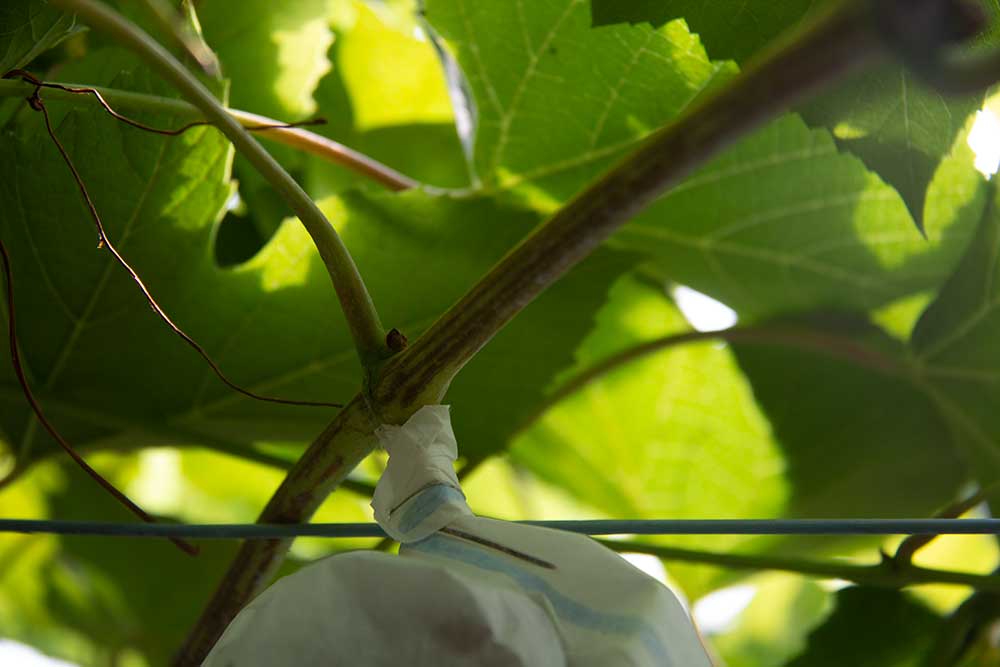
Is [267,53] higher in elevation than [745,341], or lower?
higher

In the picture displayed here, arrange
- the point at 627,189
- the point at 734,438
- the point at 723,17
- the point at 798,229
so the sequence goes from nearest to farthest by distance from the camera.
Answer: the point at 627,189, the point at 723,17, the point at 798,229, the point at 734,438

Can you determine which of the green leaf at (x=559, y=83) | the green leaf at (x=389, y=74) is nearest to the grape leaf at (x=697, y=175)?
the green leaf at (x=559, y=83)

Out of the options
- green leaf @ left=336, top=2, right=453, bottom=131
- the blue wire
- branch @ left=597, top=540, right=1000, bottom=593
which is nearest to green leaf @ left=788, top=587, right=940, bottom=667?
branch @ left=597, top=540, right=1000, bottom=593

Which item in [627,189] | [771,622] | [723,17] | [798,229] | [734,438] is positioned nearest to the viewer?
[627,189]

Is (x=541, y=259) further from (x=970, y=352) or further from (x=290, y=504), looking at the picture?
(x=970, y=352)

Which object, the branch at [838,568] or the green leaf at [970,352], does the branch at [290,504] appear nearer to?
the branch at [838,568]

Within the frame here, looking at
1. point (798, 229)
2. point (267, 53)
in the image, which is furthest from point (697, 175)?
point (267, 53)
